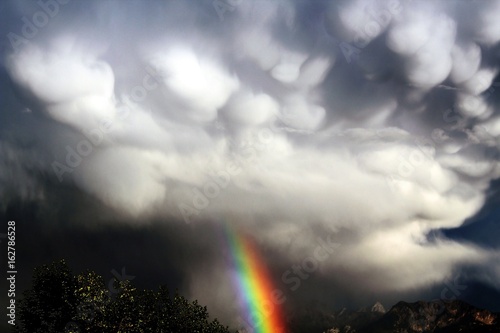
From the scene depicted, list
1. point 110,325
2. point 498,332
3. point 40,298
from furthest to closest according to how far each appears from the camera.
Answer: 1. point 498,332
2. point 40,298
3. point 110,325

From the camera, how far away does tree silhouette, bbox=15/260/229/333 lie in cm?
4350

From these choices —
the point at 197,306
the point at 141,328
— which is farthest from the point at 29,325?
the point at 197,306

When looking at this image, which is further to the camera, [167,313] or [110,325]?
[167,313]

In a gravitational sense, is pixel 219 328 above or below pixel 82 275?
below

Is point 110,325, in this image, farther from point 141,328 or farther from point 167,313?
point 167,313

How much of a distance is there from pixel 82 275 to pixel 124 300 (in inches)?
241

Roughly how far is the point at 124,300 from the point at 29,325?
1207 centimetres

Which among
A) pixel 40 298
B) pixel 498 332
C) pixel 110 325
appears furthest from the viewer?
pixel 498 332

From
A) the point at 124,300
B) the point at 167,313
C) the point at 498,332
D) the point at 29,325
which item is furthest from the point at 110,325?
the point at 498,332

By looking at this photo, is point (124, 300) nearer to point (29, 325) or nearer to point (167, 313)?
point (167, 313)

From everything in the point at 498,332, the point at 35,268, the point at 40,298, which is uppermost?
the point at 35,268

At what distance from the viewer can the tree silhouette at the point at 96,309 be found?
43500 mm

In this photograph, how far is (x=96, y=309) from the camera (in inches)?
1719

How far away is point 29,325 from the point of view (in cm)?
4434
